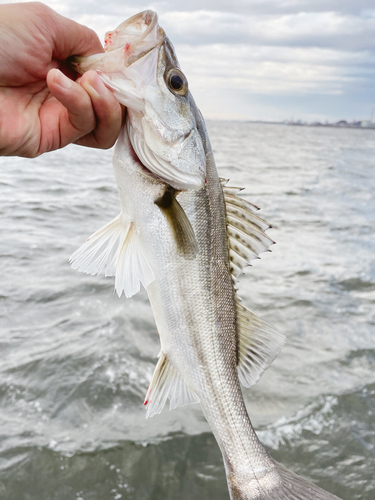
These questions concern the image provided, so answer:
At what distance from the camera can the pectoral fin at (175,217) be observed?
1.92 m

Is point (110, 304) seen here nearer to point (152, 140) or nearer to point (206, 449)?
point (206, 449)

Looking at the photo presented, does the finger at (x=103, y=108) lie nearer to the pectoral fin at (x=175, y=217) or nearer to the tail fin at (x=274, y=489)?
the pectoral fin at (x=175, y=217)

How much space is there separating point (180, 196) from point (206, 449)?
8.20ft

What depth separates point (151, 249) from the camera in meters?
2.01

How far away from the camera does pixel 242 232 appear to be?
A: 2.14 metres

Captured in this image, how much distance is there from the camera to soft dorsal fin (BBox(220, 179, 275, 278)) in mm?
2111

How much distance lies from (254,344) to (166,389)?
1.70 feet

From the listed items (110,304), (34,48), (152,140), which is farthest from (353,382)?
(34,48)

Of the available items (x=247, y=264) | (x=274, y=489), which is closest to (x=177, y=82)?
(x=247, y=264)

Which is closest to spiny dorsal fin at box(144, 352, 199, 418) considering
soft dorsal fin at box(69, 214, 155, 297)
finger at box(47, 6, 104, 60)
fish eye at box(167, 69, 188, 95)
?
soft dorsal fin at box(69, 214, 155, 297)

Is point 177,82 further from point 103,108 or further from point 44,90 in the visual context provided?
point 44,90

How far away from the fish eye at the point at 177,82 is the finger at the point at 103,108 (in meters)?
0.24

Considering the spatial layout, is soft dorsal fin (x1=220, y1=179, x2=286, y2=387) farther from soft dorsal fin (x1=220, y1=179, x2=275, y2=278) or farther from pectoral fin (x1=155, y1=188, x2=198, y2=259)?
pectoral fin (x1=155, y1=188, x2=198, y2=259)

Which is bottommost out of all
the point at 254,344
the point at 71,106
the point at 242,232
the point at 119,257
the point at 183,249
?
the point at 254,344
